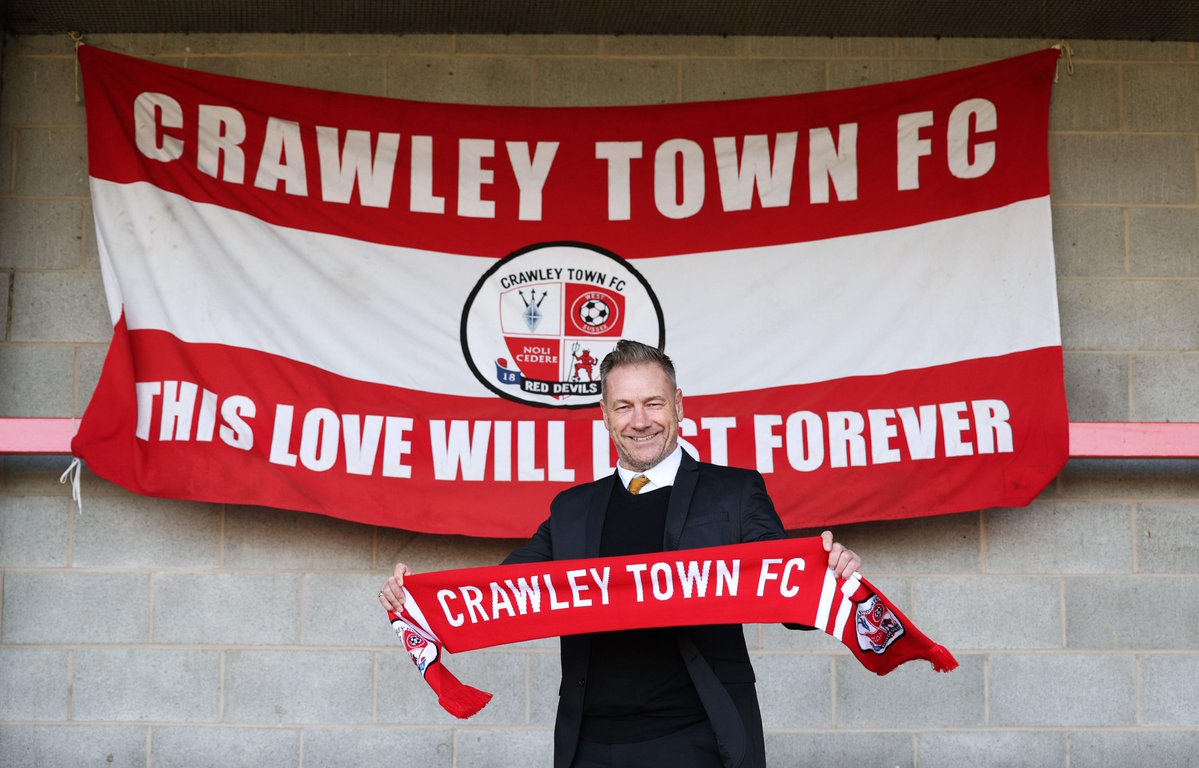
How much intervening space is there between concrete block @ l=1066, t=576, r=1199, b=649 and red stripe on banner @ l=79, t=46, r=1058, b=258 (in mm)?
1147

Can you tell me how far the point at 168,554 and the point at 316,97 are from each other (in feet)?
4.53

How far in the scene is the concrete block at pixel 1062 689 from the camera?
133 inches

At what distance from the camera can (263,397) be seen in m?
3.28

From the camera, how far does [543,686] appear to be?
3381 millimetres

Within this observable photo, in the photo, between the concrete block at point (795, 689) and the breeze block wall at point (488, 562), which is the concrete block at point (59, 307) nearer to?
the breeze block wall at point (488, 562)

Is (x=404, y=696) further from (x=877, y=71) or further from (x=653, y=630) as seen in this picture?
(x=877, y=71)

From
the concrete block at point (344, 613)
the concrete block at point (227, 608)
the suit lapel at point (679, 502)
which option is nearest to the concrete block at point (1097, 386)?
the suit lapel at point (679, 502)

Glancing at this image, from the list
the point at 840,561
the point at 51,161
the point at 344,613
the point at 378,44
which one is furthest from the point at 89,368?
the point at 840,561

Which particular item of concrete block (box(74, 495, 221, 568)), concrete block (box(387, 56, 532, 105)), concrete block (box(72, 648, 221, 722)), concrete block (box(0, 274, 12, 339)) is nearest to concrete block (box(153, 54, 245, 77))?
concrete block (box(387, 56, 532, 105))

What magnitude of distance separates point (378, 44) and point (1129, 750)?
9.86ft

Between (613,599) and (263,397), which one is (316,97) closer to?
(263,397)

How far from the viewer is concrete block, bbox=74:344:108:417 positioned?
11.4 feet

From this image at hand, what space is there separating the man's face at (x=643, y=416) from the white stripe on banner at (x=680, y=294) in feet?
4.26

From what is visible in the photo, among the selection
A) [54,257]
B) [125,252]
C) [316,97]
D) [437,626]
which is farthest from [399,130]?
[437,626]
